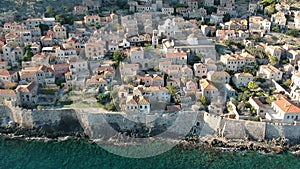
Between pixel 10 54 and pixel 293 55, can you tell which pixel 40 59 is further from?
pixel 293 55

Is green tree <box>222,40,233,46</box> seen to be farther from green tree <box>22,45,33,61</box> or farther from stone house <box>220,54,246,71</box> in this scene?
green tree <box>22,45,33,61</box>

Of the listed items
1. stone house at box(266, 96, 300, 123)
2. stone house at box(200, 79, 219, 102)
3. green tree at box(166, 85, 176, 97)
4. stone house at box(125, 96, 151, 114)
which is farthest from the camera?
green tree at box(166, 85, 176, 97)

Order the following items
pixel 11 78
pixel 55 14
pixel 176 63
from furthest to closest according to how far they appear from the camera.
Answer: pixel 55 14
pixel 176 63
pixel 11 78

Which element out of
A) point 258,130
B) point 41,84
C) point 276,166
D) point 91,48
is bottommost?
point 276,166

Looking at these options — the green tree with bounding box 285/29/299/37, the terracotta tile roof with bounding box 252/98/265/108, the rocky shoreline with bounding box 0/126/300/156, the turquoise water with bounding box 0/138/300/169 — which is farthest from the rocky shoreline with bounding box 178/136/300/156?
the green tree with bounding box 285/29/299/37

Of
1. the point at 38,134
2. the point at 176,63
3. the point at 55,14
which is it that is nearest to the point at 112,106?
the point at 38,134

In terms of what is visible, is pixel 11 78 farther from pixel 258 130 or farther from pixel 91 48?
pixel 258 130

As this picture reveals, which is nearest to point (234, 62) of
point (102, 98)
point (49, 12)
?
point (102, 98)
